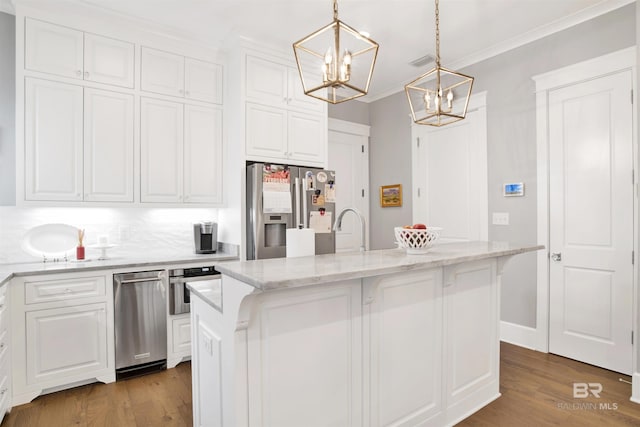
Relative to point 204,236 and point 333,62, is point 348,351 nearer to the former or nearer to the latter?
point 333,62

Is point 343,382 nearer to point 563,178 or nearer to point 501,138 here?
point 563,178

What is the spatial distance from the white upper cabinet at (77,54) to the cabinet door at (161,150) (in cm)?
30

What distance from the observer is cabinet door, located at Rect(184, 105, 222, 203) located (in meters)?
3.38

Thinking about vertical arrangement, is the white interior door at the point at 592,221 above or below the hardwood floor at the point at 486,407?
above

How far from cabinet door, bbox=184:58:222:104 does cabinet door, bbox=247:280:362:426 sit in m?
2.65

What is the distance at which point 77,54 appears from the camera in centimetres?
285

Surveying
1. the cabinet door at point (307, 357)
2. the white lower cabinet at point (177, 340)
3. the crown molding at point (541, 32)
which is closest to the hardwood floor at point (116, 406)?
the white lower cabinet at point (177, 340)

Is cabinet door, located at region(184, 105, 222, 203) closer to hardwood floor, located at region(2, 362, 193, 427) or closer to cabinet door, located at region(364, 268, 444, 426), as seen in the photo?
hardwood floor, located at region(2, 362, 193, 427)

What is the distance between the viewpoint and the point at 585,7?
114 inches

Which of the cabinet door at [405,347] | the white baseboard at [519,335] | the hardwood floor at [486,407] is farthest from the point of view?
the white baseboard at [519,335]

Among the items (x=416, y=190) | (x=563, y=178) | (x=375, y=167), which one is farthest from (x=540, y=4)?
(x=375, y=167)

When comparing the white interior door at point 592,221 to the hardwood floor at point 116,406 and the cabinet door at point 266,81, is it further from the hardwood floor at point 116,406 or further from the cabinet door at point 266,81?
the hardwood floor at point 116,406

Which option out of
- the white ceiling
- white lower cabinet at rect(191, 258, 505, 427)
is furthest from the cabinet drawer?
the white ceiling

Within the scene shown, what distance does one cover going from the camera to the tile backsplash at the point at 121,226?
9.44 feet
